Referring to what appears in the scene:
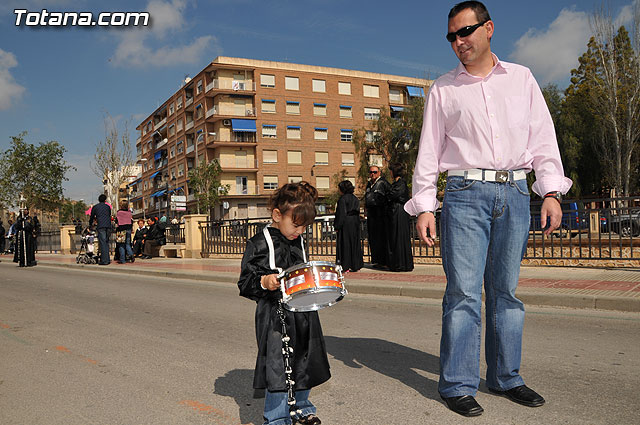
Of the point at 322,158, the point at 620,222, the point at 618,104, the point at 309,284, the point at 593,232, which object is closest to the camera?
the point at 309,284

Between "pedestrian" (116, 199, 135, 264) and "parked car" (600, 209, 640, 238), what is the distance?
13.1 meters

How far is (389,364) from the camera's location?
4.12m

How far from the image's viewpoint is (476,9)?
9.74ft

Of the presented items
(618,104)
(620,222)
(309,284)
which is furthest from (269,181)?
(309,284)

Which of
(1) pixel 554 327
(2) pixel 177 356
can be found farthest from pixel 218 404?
(1) pixel 554 327

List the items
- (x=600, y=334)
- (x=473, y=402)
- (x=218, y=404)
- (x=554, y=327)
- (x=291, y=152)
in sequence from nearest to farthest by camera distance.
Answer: (x=473, y=402), (x=218, y=404), (x=600, y=334), (x=554, y=327), (x=291, y=152)

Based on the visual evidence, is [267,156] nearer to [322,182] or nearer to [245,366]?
[322,182]

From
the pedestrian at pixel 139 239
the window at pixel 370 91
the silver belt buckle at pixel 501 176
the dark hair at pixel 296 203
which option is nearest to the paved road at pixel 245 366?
the dark hair at pixel 296 203

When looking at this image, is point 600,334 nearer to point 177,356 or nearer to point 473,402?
point 473,402

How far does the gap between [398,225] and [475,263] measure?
6.86 meters

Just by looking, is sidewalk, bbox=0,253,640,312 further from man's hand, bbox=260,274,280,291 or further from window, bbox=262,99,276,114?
window, bbox=262,99,276,114

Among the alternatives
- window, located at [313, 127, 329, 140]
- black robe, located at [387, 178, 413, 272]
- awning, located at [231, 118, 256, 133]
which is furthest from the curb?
window, located at [313, 127, 329, 140]

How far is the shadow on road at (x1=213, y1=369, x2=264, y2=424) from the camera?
9.96ft

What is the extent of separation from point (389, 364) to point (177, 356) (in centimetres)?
189
